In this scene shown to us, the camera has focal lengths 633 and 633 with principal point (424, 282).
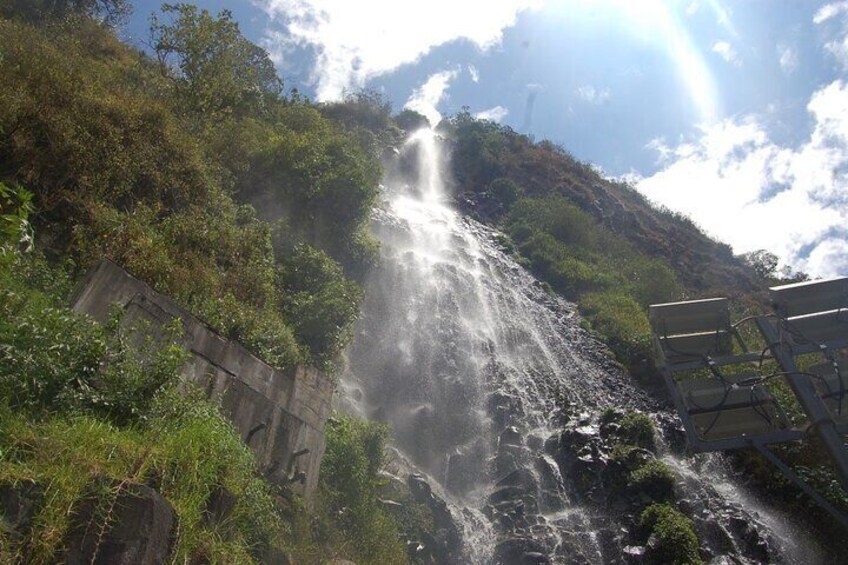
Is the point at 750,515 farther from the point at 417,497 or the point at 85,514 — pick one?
the point at 85,514

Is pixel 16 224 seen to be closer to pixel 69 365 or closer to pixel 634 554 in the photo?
pixel 69 365

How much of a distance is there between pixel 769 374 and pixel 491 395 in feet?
36.6

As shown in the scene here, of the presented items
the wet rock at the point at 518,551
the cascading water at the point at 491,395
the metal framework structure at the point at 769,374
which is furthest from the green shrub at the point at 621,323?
the metal framework structure at the point at 769,374

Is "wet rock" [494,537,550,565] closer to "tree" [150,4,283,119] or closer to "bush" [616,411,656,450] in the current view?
"bush" [616,411,656,450]

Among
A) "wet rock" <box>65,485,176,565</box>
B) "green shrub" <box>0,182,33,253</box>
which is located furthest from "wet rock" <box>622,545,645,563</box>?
"green shrub" <box>0,182,33,253</box>

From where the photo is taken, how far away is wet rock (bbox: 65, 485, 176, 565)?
3.83 meters

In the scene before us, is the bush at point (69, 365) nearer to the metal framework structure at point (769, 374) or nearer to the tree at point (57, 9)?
the metal framework structure at point (769, 374)

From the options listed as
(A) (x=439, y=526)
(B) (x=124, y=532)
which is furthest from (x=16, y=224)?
(A) (x=439, y=526)

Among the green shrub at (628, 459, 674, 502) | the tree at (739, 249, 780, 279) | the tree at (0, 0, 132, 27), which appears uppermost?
the tree at (739, 249, 780, 279)

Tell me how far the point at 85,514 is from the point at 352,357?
13.2 metres

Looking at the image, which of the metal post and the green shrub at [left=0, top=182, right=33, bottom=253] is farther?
the metal post

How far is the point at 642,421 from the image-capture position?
16547 millimetres

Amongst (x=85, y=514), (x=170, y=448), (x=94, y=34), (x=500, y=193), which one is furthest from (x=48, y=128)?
(x=500, y=193)

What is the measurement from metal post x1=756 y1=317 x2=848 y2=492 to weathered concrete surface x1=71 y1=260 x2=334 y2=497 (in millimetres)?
6341
